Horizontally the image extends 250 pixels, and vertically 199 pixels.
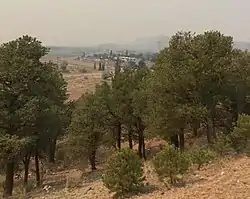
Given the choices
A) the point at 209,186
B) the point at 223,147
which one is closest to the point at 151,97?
the point at 223,147

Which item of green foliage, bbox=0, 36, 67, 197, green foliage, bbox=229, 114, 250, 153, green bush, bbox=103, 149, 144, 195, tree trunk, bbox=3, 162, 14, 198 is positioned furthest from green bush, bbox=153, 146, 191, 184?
tree trunk, bbox=3, 162, 14, 198

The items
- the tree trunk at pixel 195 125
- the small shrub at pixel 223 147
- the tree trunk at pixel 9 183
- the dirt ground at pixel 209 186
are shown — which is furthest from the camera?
the tree trunk at pixel 195 125

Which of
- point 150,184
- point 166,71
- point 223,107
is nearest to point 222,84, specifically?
point 166,71

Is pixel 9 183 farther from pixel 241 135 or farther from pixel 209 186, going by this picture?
pixel 209 186

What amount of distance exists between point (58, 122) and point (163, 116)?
6885mm

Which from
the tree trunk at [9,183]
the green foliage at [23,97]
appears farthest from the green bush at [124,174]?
the tree trunk at [9,183]

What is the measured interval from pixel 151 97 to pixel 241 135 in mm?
10187

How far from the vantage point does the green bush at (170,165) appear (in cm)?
1481

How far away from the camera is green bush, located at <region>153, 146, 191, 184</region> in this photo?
14.8 m

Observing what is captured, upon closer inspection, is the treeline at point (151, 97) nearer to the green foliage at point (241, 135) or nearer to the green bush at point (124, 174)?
the green foliage at point (241, 135)

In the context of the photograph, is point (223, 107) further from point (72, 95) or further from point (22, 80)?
point (72, 95)

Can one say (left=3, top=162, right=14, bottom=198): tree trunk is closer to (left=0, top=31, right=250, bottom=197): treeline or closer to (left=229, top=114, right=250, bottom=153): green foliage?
(left=0, top=31, right=250, bottom=197): treeline

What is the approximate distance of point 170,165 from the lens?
14.8 m

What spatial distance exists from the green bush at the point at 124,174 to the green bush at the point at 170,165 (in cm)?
78
